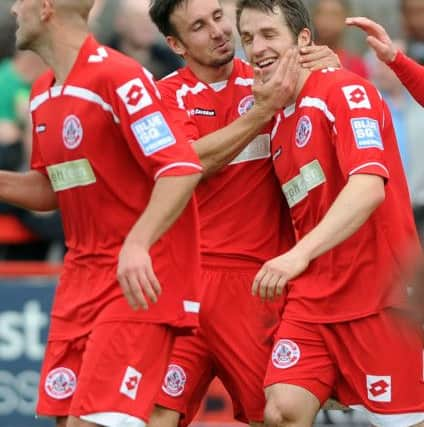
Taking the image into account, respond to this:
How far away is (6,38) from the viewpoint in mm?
11031

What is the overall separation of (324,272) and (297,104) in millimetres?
741

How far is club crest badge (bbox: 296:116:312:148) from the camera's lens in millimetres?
6719

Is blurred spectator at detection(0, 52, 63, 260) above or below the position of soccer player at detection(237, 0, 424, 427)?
below

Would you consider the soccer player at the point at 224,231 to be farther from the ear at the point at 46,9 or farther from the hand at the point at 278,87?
the ear at the point at 46,9

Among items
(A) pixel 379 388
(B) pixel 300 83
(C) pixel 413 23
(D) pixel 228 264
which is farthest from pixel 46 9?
(C) pixel 413 23

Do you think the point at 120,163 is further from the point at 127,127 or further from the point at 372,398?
the point at 372,398

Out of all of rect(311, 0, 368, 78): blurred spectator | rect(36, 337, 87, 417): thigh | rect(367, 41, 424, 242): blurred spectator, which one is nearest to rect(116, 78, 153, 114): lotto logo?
Result: rect(36, 337, 87, 417): thigh

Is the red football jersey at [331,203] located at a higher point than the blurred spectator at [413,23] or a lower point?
higher

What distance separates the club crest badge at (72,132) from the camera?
6.16 metres

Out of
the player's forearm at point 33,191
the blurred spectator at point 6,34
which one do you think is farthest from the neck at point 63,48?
the blurred spectator at point 6,34

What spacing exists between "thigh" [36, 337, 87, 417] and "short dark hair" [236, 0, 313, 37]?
1.67 metres

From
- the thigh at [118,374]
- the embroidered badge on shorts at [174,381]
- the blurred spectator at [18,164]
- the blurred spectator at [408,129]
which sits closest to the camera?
the thigh at [118,374]

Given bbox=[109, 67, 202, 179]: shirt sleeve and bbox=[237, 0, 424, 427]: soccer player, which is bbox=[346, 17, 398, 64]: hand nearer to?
bbox=[237, 0, 424, 427]: soccer player

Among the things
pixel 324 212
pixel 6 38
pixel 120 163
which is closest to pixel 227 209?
pixel 324 212
